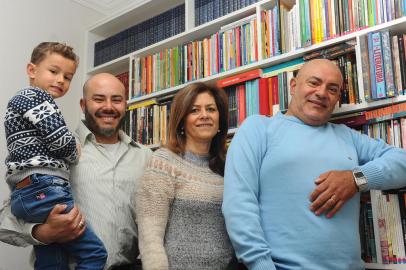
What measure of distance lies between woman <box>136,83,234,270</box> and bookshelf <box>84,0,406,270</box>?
2.07ft

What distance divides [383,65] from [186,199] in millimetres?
1033

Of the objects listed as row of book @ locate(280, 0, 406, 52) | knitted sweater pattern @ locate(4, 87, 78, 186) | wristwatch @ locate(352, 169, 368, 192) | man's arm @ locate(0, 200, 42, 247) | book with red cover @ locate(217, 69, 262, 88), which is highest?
row of book @ locate(280, 0, 406, 52)

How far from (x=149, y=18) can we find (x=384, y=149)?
221 centimetres

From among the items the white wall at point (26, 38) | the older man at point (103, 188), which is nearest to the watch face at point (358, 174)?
the older man at point (103, 188)

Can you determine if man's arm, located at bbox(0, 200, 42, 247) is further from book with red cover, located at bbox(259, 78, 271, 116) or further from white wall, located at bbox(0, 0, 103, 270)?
book with red cover, located at bbox(259, 78, 271, 116)

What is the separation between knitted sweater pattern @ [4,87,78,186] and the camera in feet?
4.91

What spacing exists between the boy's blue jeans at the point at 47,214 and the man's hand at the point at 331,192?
81 cm

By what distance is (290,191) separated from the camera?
56.6 inches

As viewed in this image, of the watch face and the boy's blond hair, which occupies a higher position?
the boy's blond hair

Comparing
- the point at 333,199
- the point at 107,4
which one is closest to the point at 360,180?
the point at 333,199

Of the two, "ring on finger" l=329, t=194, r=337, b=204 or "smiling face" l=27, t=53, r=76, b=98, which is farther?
"smiling face" l=27, t=53, r=76, b=98

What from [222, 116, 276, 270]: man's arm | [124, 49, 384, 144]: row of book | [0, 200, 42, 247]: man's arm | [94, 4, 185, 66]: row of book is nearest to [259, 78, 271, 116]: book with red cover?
[124, 49, 384, 144]: row of book

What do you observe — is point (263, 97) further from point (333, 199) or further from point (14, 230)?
point (14, 230)

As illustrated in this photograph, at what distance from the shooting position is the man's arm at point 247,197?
4.41ft
